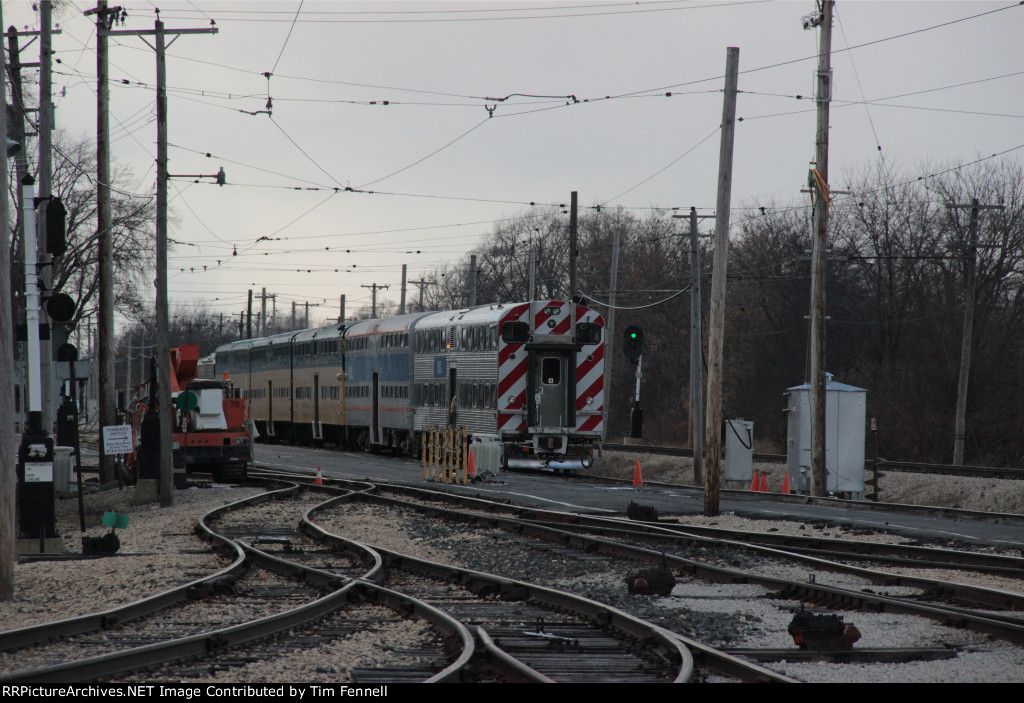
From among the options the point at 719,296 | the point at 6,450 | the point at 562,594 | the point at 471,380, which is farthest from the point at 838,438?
the point at 6,450

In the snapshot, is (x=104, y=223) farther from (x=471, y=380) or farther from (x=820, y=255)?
(x=820, y=255)

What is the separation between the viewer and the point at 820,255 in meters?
26.7

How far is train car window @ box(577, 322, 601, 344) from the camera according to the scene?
92.0 feet

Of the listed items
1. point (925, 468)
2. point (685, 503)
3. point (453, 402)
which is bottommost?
point (925, 468)

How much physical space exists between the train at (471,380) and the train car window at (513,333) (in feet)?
0.08

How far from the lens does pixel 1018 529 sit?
1795cm

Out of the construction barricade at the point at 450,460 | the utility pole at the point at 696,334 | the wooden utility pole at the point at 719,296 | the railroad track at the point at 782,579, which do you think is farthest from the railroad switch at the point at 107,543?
the utility pole at the point at 696,334

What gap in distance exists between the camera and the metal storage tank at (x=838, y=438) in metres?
27.7

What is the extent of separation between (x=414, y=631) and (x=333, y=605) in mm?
1418

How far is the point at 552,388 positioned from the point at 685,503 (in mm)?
6517

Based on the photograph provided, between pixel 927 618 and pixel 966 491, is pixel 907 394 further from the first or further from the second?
pixel 927 618

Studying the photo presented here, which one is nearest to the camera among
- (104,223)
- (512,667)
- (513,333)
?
(512,667)

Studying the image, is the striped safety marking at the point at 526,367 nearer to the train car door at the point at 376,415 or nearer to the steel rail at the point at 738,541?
the steel rail at the point at 738,541

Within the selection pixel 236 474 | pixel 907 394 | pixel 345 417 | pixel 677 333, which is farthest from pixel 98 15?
pixel 677 333
